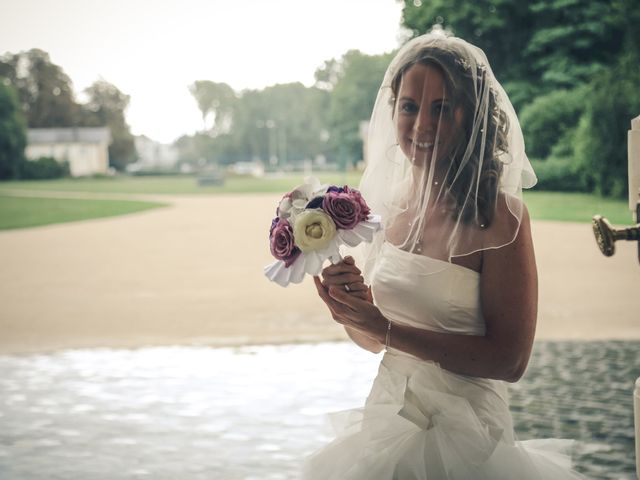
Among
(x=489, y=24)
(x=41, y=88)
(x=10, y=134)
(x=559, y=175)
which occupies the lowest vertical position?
(x=559, y=175)

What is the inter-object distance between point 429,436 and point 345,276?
349 millimetres

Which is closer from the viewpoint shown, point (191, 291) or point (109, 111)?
point (191, 291)

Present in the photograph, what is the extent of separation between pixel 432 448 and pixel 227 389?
3.44 m

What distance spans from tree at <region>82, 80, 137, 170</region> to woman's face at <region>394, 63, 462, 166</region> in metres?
13.2

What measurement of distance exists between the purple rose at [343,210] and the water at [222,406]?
81.8 inches

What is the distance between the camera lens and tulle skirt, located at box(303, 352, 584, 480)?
1.45m

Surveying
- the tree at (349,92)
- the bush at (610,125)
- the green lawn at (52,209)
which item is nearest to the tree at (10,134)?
the green lawn at (52,209)

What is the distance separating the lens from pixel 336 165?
66.1ft

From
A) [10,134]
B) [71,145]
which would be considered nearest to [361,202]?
[10,134]

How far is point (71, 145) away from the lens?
542 inches

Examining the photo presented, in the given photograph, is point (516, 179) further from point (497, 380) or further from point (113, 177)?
point (113, 177)

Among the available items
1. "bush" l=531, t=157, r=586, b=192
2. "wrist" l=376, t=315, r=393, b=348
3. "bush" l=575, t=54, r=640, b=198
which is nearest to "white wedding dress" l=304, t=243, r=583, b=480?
"wrist" l=376, t=315, r=393, b=348

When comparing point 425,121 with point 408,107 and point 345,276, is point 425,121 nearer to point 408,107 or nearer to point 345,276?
point 408,107

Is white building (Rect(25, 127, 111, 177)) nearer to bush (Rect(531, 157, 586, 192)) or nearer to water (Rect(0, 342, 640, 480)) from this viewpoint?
water (Rect(0, 342, 640, 480))
